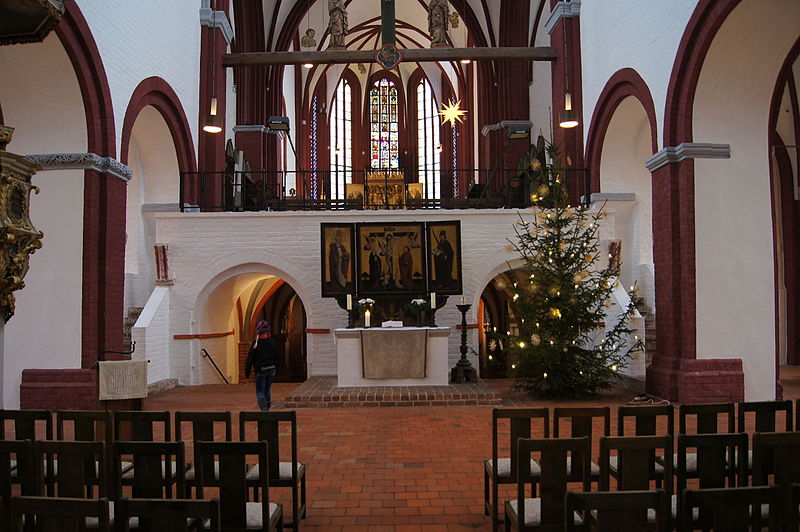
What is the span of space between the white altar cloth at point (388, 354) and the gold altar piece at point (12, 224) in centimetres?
613

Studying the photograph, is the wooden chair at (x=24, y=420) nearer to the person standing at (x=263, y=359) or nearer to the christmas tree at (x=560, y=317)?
the person standing at (x=263, y=359)

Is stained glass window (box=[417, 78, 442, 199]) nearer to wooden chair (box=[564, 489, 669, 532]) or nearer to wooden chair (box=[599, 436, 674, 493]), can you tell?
wooden chair (box=[599, 436, 674, 493])

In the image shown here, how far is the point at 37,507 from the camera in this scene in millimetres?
2793

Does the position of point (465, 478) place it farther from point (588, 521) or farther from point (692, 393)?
point (692, 393)

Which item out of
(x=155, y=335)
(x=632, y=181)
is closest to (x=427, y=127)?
(x=632, y=181)

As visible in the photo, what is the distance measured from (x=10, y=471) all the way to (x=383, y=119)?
33371 mm

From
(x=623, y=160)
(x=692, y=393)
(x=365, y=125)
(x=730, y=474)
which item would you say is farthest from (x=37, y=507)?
(x=365, y=125)

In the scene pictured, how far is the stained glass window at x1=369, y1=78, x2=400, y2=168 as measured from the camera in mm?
35562

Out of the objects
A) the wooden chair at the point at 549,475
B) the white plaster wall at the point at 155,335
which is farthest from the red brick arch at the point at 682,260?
the white plaster wall at the point at 155,335

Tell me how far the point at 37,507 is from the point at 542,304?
857cm

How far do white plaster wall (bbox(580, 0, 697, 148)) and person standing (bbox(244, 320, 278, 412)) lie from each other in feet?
22.7

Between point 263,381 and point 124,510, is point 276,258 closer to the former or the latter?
point 263,381

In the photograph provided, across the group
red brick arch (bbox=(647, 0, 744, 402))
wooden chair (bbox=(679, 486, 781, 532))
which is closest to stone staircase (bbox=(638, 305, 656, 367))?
red brick arch (bbox=(647, 0, 744, 402))

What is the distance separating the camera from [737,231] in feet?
32.9
